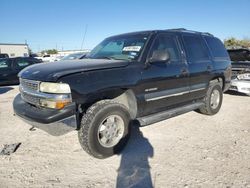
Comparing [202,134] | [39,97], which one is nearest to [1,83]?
[39,97]

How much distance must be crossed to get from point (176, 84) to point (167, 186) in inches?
89.1

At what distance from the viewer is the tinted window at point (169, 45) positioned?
4.37m

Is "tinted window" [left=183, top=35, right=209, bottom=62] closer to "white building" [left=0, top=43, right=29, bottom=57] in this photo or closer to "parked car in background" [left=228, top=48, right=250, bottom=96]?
"parked car in background" [left=228, top=48, right=250, bottom=96]

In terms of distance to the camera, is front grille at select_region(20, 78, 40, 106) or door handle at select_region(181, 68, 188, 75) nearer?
front grille at select_region(20, 78, 40, 106)

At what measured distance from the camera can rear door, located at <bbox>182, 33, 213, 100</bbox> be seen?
4934mm

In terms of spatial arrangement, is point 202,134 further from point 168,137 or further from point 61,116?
point 61,116

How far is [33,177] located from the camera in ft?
10.0

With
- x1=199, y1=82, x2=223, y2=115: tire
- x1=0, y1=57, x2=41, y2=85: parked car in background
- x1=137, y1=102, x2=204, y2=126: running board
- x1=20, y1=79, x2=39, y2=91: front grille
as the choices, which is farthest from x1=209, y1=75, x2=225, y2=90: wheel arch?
x1=0, y1=57, x2=41, y2=85: parked car in background

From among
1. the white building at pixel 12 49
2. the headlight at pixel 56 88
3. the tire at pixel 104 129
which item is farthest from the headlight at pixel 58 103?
the white building at pixel 12 49

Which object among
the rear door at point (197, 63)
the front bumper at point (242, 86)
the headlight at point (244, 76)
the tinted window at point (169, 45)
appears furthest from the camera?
the headlight at point (244, 76)

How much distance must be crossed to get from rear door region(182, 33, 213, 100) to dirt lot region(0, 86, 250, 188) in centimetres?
82

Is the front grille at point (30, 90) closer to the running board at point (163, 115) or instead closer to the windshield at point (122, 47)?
the windshield at point (122, 47)

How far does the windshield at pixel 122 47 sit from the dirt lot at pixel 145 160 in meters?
1.59

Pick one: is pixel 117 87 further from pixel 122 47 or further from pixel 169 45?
pixel 169 45
